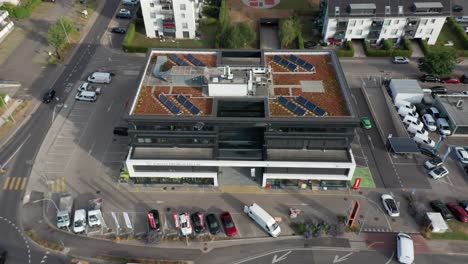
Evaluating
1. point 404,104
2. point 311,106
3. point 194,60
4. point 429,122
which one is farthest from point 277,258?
point 404,104

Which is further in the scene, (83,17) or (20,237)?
(83,17)

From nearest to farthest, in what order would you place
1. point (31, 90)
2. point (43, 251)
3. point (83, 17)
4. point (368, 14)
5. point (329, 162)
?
1. point (43, 251)
2. point (329, 162)
3. point (31, 90)
4. point (368, 14)
5. point (83, 17)

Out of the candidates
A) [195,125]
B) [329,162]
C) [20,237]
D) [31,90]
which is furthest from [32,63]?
[329,162]

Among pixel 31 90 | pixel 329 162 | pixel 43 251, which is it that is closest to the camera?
pixel 43 251

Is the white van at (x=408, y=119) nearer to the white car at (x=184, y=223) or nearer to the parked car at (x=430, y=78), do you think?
the parked car at (x=430, y=78)

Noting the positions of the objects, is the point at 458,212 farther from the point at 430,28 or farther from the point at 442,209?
the point at 430,28

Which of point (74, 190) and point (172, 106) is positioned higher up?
point (172, 106)

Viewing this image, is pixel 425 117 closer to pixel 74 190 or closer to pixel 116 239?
pixel 116 239
